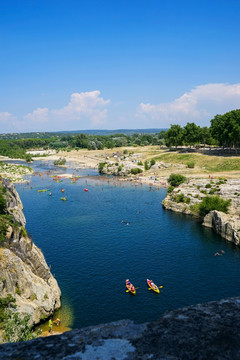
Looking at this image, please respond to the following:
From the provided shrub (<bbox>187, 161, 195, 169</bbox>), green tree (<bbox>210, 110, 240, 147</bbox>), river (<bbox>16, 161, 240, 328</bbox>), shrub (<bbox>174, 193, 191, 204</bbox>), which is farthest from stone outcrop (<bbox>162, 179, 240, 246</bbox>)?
green tree (<bbox>210, 110, 240, 147</bbox>)

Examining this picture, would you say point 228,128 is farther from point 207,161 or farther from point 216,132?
point 207,161

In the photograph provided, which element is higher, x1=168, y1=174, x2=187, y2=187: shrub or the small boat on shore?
x1=168, y1=174, x2=187, y2=187: shrub

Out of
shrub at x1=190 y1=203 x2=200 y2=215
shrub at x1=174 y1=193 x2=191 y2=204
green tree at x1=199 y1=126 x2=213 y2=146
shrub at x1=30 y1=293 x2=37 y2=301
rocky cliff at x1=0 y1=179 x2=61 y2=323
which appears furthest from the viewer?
green tree at x1=199 y1=126 x2=213 y2=146

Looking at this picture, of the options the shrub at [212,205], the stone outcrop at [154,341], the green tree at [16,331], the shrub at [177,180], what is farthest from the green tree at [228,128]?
the stone outcrop at [154,341]

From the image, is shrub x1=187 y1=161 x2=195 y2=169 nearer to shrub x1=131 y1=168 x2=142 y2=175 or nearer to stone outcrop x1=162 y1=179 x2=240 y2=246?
shrub x1=131 y1=168 x2=142 y2=175

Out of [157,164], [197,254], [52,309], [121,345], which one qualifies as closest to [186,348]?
[121,345]

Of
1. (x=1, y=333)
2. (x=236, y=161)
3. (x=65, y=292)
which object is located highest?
(x=236, y=161)

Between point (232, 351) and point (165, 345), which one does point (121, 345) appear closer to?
point (165, 345)
